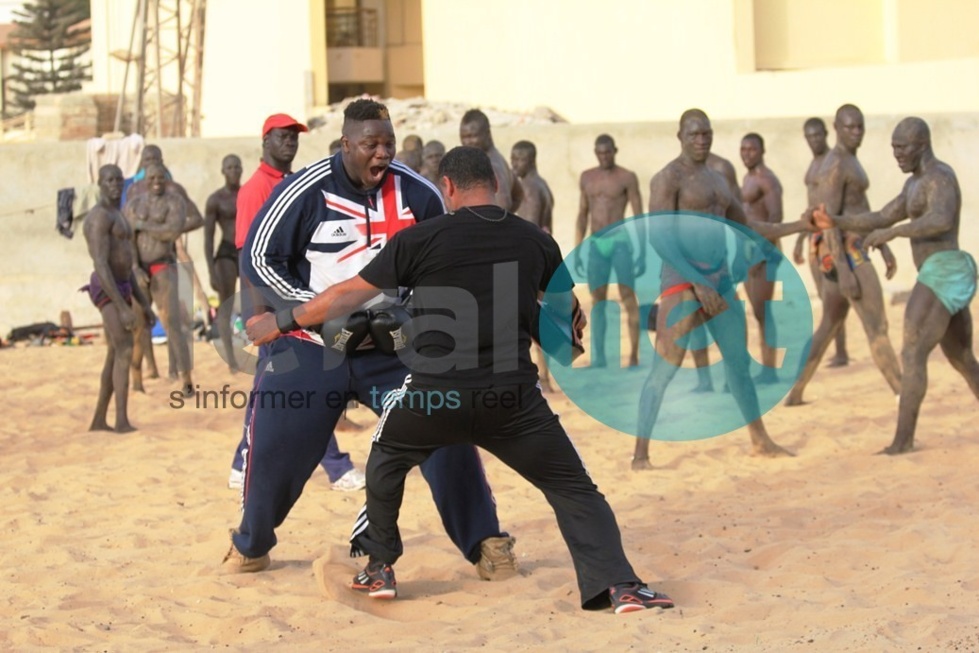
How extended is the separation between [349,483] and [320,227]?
277 centimetres

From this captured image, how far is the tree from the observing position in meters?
46.0

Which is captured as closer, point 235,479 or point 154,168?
point 235,479

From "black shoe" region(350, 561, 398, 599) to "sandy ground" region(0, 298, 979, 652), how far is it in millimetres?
54

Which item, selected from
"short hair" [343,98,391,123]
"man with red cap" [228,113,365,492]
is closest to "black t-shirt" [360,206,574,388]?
"short hair" [343,98,391,123]

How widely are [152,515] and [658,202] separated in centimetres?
346

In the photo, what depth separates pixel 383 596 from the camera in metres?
5.66

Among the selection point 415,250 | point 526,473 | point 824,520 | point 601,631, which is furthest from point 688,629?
point 824,520

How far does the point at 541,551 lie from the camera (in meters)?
6.50

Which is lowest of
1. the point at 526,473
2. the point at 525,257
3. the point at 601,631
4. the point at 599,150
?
the point at 601,631

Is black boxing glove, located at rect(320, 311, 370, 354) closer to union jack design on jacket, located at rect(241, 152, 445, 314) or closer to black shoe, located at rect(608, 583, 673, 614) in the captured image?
union jack design on jacket, located at rect(241, 152, 445, 314)

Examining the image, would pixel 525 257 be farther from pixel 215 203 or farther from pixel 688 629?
pixel 215 203

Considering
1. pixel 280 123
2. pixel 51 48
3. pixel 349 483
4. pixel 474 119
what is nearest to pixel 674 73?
pixel 474 119

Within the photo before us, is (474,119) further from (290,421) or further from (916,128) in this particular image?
(290,421)

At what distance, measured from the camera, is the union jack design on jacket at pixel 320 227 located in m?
5.62
